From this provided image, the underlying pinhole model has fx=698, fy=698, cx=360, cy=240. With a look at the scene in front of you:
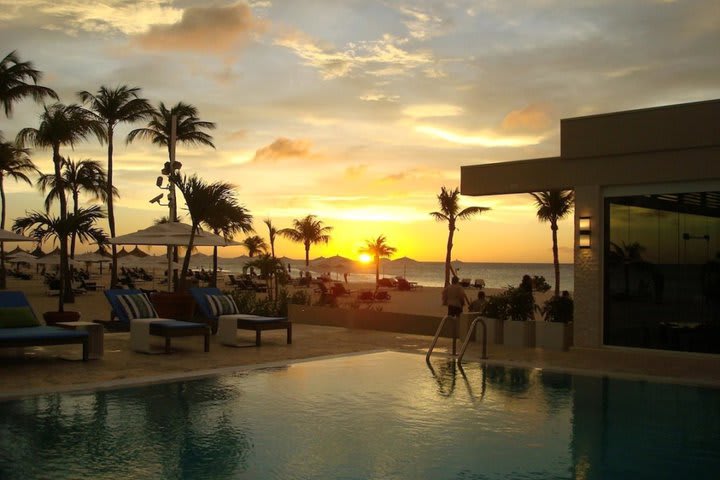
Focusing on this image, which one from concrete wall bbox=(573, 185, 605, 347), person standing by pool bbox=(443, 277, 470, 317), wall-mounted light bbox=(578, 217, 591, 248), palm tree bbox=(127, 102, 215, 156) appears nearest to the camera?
concrete wall bbox=(573, 185, 605, 347)

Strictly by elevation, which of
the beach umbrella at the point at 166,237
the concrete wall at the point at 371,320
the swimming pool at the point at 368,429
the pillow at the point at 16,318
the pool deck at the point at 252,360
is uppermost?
the beach umbrella at the point at 166,237

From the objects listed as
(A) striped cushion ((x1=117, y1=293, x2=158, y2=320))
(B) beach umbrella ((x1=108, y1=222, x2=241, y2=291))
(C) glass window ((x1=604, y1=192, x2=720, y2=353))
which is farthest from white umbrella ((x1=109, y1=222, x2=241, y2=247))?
(C) glass window ((x1=604, y1=192, x2=720, y2=353))

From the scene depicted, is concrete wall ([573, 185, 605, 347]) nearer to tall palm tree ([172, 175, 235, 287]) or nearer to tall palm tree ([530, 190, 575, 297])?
tall palm tree ([172, 175, 235, 287])

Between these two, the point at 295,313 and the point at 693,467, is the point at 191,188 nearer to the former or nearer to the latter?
the point at 295,313

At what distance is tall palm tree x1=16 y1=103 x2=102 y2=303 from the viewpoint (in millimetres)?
24844

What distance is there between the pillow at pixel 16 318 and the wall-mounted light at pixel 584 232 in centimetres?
942

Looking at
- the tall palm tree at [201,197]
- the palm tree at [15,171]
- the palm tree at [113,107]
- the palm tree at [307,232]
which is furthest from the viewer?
the palm tree at [307,232]

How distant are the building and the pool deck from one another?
52 centimetres

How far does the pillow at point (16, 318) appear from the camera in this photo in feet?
34.4

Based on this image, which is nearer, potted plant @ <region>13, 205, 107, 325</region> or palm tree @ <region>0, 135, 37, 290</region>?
potted plant @ <region>13, 205, 107, 325</region>

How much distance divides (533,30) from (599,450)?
10504mm

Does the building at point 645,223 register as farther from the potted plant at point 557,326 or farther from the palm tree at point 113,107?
the palm tree at point 113,107

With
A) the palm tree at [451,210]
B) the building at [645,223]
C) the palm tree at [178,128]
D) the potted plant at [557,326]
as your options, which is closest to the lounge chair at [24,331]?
the potted plant at [557,326]

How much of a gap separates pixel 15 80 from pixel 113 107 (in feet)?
19.0
